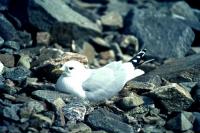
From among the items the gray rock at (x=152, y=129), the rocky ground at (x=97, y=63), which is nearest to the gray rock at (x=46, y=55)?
the rocky ground at (x=97, y=63)

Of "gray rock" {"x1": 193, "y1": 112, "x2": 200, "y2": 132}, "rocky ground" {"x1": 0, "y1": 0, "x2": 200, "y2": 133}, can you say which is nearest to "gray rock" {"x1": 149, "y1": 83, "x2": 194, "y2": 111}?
"rocky ground" {"x1": 0, "y1": 0, "x2": 200, "y2": 133}

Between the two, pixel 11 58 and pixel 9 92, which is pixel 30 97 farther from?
pixel 11 58

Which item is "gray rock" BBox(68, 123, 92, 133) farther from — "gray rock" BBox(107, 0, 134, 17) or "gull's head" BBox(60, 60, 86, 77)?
"gray rock" BBox(107, 0, 134, 17)

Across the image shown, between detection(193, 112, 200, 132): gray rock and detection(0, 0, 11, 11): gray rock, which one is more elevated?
detection(0, 0, 11, 11): gray rock

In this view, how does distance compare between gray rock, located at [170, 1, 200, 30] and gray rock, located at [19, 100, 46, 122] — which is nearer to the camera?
gray rock, located at [19, 100, 46, 122]

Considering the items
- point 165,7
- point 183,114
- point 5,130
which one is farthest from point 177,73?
point 165,7
